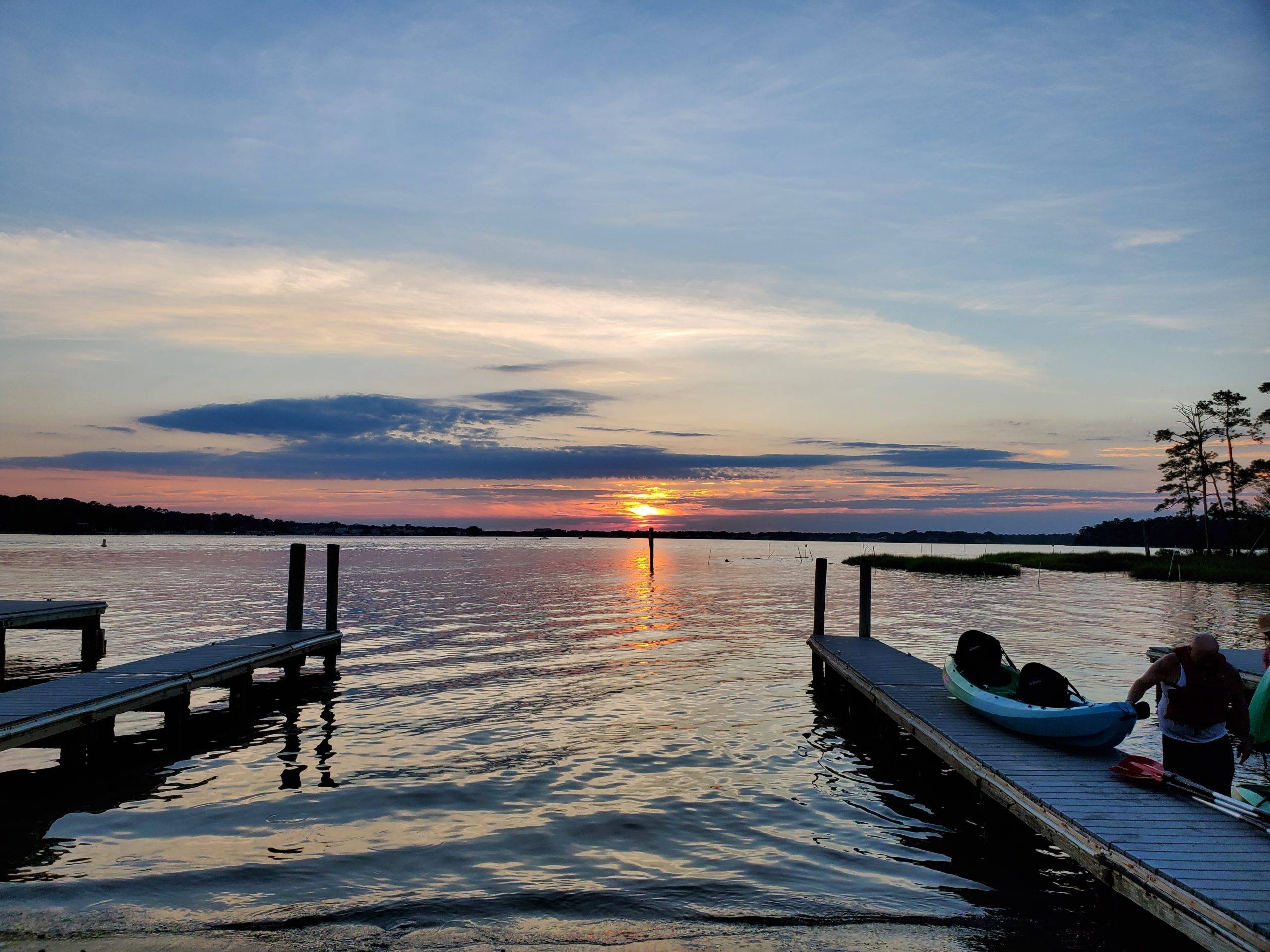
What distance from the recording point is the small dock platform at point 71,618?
21.0 meters

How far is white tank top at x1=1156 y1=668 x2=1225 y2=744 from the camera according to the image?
30.5 ft

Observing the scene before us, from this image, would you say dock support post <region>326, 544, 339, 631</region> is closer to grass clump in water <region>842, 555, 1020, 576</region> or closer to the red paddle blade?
the red paddle blade

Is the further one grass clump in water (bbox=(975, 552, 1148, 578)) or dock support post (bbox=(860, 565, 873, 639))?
grass clump in water (bbox=(975, 552, 1148, 578))

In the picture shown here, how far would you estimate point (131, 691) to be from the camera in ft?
45.4

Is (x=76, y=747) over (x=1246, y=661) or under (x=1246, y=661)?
under

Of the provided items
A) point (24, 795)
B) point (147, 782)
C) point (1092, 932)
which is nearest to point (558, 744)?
point (147, 782)

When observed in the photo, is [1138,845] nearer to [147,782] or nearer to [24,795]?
[147,782]

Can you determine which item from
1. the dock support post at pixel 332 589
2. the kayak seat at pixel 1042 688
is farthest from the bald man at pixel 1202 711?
the dock support post at pixel 332 589

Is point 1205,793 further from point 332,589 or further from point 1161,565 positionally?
point 1161,565

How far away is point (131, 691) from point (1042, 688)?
573 inches

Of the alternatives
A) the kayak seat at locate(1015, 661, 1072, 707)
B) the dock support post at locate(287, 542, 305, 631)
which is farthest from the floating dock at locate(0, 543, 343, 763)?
the kayak seat at locate(1015, 661, 1072, 707)

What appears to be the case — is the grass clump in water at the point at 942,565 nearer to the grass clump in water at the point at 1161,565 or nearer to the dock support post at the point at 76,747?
the grass clump in water at the point at 1161,565

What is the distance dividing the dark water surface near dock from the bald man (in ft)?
6.32

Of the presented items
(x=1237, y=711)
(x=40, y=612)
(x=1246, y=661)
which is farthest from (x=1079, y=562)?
(x=40, y=612)
